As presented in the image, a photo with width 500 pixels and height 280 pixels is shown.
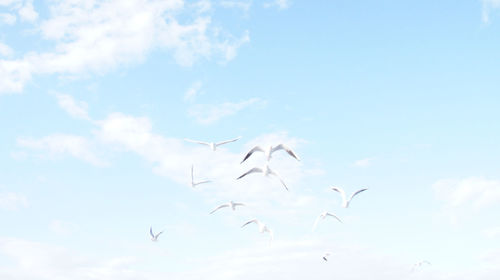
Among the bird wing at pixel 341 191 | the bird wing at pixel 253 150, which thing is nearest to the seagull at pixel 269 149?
the bird wing at pixel 253 150

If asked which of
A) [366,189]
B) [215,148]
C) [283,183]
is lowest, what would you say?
[283,183]

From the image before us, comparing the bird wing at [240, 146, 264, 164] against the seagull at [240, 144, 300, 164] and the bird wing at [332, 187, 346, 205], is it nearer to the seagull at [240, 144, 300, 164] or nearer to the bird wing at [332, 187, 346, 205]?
the seagull at [240, 144, 300, 164]

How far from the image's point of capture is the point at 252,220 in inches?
3605

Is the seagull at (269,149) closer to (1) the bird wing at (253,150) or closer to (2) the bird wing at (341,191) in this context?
(1) the bird wing at (253,150)

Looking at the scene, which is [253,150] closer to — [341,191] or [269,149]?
[269,149]

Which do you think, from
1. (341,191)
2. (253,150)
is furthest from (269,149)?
(341,191)

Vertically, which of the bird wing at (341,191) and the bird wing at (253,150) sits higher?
the bird wing at (341,191)

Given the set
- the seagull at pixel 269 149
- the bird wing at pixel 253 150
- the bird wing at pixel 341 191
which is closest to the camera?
the bird wing at pixel 253 150

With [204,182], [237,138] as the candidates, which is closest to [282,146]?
[237,138]

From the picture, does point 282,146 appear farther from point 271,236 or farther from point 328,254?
point 328,254

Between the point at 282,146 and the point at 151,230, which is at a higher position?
the point at 151,230

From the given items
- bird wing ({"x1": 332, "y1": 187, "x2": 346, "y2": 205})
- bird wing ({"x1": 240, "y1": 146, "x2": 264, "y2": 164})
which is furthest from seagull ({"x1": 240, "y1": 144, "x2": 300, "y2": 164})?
bird wing ({"x1": 332, "y1": 187, "x2": 346, "y2": 205})

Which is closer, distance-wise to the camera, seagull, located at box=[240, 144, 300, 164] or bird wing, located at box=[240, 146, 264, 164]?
bird wing, located at box=[240, 146, 264, 164]

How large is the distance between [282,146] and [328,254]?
40933 millimetres
